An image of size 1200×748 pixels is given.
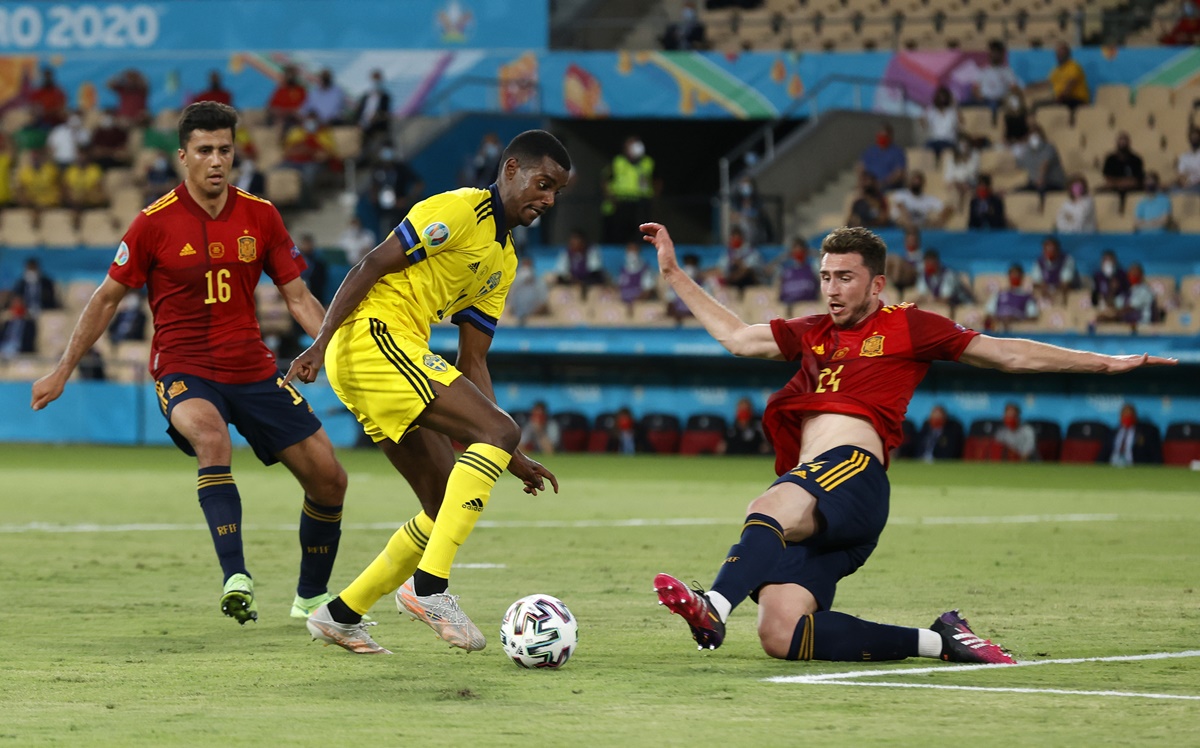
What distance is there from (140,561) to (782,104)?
1976 centimetres

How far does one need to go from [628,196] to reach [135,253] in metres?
19.2

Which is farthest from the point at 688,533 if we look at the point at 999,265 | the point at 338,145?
the point at 338,145

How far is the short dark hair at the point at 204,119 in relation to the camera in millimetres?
8297

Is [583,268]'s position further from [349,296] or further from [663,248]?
[349,296]

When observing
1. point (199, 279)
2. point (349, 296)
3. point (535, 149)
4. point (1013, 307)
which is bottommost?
point (349, 296)

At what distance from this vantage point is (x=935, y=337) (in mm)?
7379

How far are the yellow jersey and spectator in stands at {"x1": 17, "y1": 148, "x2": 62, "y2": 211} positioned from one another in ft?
80.4

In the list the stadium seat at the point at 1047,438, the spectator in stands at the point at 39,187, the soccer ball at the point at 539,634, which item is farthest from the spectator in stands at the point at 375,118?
the soccer ball at the point at 539,634

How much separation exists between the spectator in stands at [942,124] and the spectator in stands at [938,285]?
360 centimetres

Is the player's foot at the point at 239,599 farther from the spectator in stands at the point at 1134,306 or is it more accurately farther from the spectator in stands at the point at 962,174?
the spectator in stands at the point at 962,174

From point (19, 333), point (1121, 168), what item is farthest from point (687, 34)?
point (19, 333)

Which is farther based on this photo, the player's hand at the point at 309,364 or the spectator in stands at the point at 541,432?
the spectator in stands at the point at 541,432

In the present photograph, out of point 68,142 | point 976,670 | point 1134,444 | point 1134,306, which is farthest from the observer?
point 68,142

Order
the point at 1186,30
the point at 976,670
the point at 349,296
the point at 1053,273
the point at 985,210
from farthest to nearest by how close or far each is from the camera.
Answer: the point at 1186,30 → the point at 985,210 → the point at 1053,273 → the point at 349,296 → the point at 976,670
